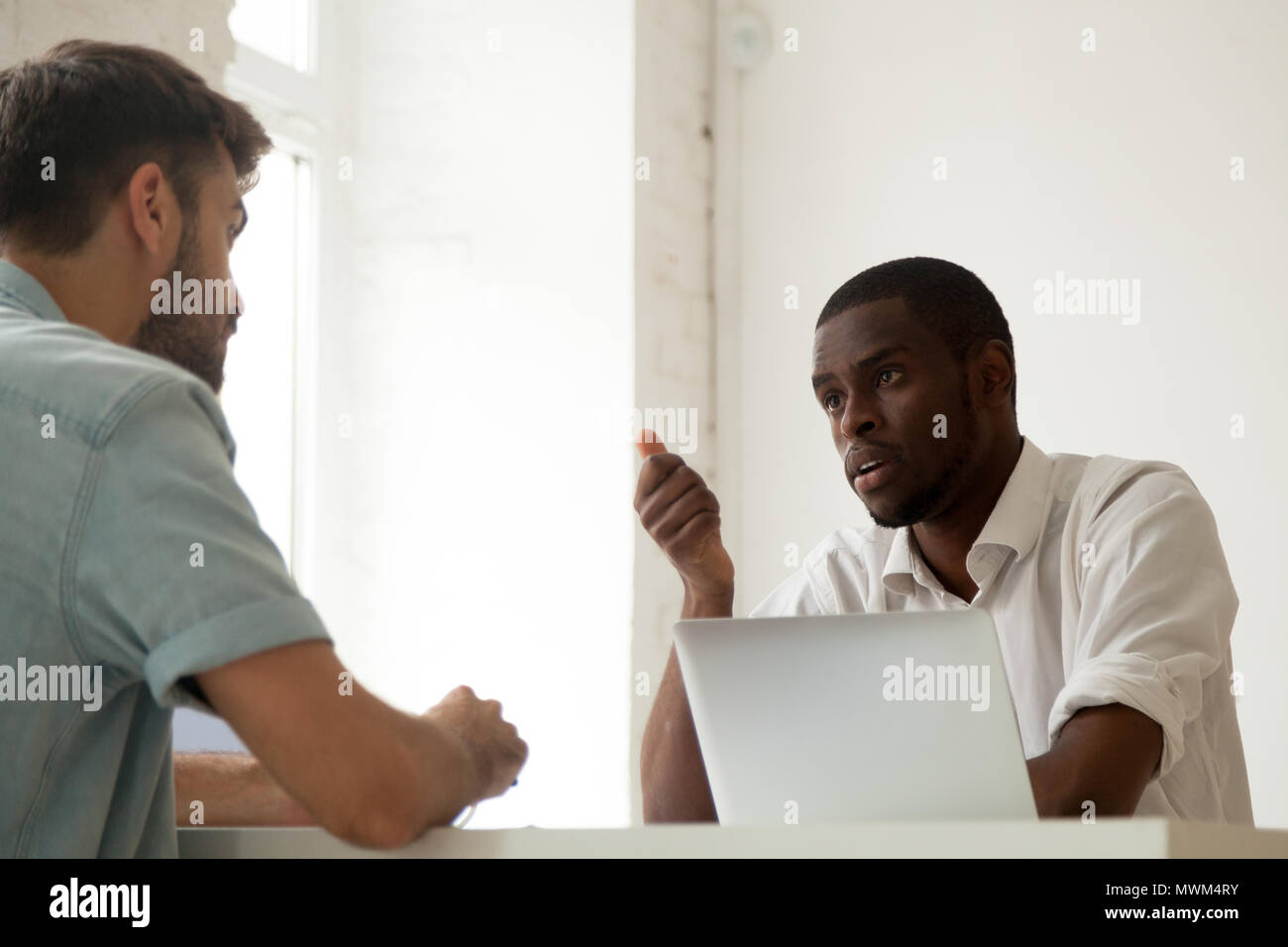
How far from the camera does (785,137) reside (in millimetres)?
3699

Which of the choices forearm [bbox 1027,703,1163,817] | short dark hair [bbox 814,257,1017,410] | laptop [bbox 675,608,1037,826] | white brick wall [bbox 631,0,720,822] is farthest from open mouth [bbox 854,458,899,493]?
white brick wall [bbox 631,0,720,822]

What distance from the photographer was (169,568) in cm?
89

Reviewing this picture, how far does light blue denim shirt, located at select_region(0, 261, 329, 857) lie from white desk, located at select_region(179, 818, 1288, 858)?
148mm

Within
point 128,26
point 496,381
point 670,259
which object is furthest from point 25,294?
point 670,259

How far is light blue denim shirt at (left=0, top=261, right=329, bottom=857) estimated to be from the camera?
0.89 metres

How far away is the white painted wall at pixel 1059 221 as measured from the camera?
3.03 m

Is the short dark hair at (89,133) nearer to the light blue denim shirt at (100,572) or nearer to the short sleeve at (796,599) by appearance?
the light blue denim shirt at (100,572)

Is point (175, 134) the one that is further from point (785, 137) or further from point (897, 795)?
point (785, 137)

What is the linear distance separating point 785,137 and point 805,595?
191 cm

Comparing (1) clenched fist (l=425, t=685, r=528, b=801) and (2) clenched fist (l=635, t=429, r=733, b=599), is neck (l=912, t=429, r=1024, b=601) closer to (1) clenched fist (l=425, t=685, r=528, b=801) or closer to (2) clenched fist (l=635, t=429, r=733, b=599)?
(2) clenched fist (l=635, t=429, r=733, b=599)

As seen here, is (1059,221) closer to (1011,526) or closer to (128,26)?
(1011,526)

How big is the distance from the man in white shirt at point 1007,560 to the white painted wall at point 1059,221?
1222 mm

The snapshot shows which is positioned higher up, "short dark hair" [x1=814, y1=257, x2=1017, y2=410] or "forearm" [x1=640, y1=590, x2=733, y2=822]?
"short dark hair" [x1=814, y1=257, x2=1017, y2=410]
